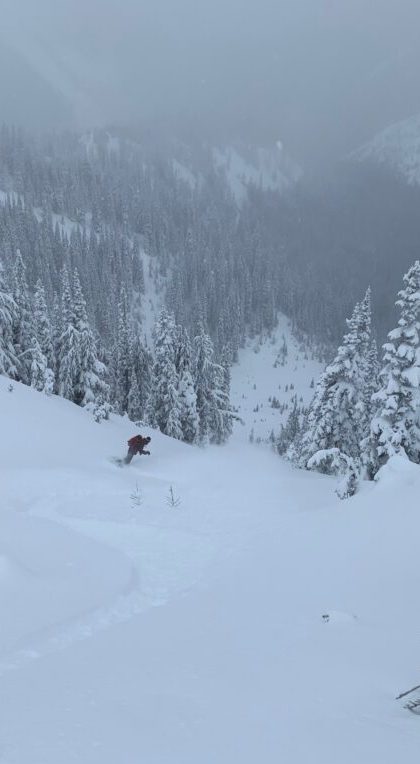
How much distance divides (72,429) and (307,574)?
1339 centimetres

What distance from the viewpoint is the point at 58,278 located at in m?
119

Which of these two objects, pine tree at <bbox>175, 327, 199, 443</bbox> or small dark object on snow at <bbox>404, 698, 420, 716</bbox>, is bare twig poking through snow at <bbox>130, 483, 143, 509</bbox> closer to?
small dark object on snow at <bbox>404, 698, 420, 716</bbox>

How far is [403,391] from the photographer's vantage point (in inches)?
713

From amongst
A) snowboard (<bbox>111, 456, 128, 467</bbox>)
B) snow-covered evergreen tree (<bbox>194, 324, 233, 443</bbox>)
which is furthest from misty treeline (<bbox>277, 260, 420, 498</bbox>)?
snow-covered evergreen tree (<bbox>194, 324, 233, 443</bbox>)

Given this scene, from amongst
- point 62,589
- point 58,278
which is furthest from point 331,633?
point 58,278

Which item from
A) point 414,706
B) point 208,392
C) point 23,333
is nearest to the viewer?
point 414,706

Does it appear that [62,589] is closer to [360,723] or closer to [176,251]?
[360,723]

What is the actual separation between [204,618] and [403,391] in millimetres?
13930

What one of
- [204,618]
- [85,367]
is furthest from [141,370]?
[204,618]

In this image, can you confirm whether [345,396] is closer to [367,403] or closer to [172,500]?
[367,403]

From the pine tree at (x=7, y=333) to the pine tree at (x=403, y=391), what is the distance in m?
23.4

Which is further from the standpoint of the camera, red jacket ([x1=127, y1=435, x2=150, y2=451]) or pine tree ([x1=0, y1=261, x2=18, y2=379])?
pine tree ([x1=0, y1=261, x2=18, y2=379])

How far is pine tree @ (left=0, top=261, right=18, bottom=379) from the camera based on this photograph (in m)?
30.8

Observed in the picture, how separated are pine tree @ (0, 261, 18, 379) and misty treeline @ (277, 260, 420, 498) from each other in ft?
65.9
